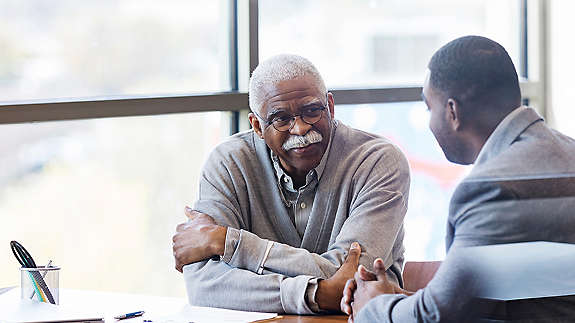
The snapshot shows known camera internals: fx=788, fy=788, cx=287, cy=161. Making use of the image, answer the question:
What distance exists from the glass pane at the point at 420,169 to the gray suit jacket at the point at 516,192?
0.21ft

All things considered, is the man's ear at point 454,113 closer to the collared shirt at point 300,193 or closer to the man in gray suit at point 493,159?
the man in gray suit at point 493,159

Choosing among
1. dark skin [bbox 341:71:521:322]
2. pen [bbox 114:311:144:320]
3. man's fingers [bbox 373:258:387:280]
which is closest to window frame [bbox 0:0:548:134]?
pen [bbox 114:311:144:320]

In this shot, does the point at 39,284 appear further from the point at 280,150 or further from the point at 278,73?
the point at 278,73

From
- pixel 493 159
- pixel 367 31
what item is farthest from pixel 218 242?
pixel 367 31

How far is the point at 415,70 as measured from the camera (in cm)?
354

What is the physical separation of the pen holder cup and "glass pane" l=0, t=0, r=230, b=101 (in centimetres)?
92

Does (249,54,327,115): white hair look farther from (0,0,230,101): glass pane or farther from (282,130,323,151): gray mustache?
(0,0,230,101): glass pane

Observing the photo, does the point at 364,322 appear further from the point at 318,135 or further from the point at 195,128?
the point at 195,128

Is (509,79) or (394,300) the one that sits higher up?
(509,79)

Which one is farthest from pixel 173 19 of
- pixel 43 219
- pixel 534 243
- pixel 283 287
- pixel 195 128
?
pixel 534 243

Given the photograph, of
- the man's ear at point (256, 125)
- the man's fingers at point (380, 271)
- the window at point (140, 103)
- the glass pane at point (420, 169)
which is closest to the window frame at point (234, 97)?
the window at point (140, 103)

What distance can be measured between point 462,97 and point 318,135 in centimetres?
84

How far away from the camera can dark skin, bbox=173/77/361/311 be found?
2.00 m

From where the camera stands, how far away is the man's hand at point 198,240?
1.98 metres
